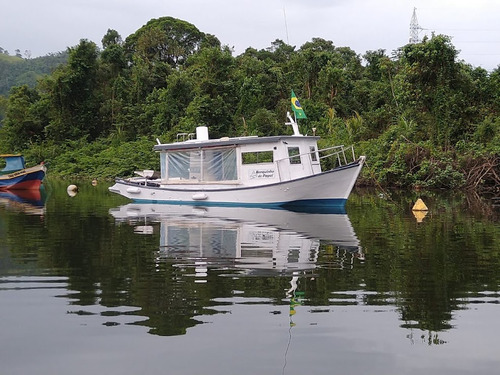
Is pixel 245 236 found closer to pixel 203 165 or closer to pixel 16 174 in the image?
pixel 203 165

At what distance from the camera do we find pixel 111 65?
5125cm

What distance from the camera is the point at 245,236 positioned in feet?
43.3

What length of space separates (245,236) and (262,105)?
102 ft

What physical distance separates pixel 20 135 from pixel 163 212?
34.9 metres

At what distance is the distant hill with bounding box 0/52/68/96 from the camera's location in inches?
4176

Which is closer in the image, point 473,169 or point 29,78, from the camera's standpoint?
Result: point 473,169

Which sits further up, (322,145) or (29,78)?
(29,78)

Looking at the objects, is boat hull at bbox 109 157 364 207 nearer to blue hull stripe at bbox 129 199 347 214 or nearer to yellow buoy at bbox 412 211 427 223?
blue hull stripe at bbox 129 199 347 214

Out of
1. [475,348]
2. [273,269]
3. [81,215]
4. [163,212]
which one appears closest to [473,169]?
[163,212]

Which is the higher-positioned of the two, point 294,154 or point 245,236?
point 294,154

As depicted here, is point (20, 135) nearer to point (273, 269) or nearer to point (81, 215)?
point (81, 215)

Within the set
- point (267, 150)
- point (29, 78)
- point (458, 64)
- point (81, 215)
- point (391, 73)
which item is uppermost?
point (29, 78)

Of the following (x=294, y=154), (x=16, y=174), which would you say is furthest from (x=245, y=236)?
(x=16, y=174)

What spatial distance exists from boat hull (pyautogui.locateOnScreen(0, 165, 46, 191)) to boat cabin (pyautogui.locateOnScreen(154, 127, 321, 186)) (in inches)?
377
